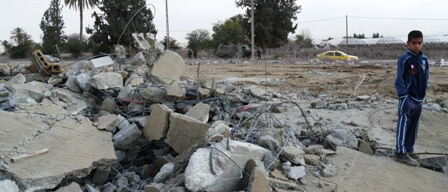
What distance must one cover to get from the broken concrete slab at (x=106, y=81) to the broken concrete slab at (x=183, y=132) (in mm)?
1601

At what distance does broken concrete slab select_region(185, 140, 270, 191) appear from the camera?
9.27 ft

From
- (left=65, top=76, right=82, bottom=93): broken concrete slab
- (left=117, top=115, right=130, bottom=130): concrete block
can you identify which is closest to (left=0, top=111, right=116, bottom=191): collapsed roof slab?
(left=117, top=115, right=130, bottom=130): concrete block

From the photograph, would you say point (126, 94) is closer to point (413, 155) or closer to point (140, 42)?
point (140, 42)

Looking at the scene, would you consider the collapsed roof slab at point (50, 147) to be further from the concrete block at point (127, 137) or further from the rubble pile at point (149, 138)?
the concrete block at point (127, 137)

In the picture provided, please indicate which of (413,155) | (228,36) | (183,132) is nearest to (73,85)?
(183,132)

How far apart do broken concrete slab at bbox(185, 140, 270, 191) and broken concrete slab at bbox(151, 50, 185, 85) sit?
2969 millimetres

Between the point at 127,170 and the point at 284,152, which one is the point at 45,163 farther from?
the point at 284,152

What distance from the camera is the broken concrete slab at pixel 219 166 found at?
2824 mm

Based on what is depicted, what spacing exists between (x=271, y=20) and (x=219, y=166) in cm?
3157

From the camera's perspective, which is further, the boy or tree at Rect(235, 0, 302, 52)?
tree at Rect(235, 0, 302, 52)

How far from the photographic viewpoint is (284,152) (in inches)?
138

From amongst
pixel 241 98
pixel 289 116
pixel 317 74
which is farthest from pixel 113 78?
pixel 317 74

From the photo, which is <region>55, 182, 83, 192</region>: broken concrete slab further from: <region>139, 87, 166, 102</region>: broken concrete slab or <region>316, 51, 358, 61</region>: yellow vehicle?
<region>316, 51, 358, 61</region>: yellow vehicle

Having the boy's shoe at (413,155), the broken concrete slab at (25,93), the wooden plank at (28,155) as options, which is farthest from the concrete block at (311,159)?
the broken concrete slab at (25,93)
